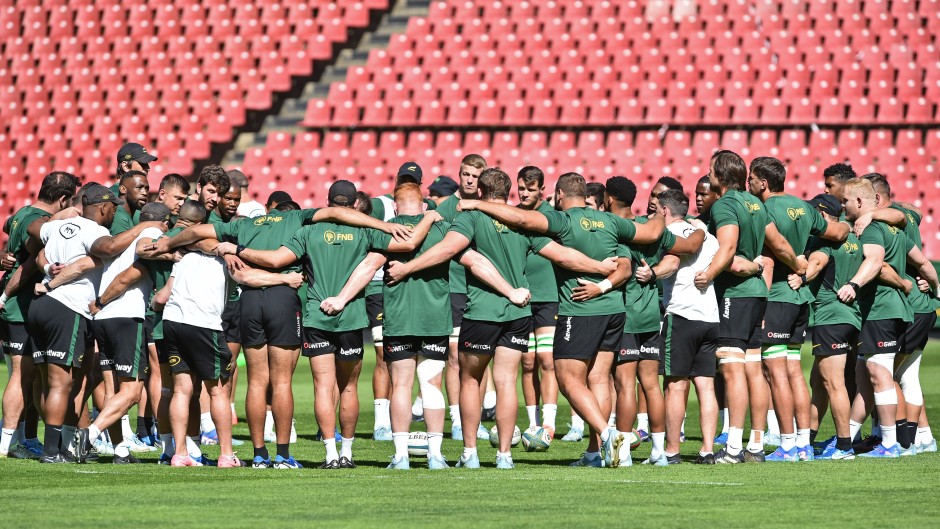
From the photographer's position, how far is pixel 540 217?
29.0 feet

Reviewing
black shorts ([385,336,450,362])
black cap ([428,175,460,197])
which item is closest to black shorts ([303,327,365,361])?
black shorts ([385,336,450,362])

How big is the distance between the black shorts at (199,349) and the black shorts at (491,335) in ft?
5.32

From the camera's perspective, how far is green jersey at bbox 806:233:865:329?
10.1 meters

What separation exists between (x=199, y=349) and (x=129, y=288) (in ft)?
3.19

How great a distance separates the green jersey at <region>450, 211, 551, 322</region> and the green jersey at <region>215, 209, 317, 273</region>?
1103 mm

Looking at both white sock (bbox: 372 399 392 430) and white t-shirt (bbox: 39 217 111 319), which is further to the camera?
white sock (bbox: 372 399 392 430)

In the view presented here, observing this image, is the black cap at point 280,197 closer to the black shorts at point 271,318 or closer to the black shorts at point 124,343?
the black shorts at point 124,343

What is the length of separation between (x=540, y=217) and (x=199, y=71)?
21.9 meters

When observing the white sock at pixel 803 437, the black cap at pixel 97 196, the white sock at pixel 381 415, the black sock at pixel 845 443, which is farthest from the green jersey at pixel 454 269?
the black sock at pixel 845 443

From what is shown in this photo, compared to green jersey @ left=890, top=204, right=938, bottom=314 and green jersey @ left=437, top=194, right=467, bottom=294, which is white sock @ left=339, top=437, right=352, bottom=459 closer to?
green jersey @ left=437, top=194, right=467, bottom=294

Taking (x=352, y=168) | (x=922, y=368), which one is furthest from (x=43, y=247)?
(x=352, y=168)

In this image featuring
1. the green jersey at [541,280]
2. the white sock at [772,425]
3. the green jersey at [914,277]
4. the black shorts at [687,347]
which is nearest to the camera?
the black shorts at [687,347]

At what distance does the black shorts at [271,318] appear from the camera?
29.1 feet

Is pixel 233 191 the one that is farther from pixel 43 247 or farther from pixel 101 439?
pixel 101 439
